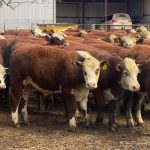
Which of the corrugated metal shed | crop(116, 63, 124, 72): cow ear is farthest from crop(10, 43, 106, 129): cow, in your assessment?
the corrugated metal shed

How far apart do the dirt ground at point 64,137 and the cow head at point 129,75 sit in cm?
88

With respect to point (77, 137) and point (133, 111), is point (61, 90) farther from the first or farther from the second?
point (133, 111)

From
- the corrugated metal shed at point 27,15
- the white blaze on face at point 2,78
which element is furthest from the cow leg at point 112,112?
the corrugated metal shed at point 27,15

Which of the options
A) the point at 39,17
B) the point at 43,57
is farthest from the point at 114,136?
the point at 39,17

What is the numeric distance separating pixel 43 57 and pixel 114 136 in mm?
2024

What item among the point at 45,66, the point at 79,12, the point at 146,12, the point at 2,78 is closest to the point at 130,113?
the point at 45,66

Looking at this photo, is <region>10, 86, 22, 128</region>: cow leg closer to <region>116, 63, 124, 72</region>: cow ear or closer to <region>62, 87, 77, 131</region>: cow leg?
<region>62, 87, 77, 131</region>: cow leg

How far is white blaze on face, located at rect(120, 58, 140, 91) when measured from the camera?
28.0 feet

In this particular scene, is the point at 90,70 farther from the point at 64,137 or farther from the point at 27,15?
the point at 27,15

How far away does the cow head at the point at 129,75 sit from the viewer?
8.55 meters

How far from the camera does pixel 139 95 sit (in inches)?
380

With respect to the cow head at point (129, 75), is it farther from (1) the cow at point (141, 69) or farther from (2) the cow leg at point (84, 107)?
(2) the cow leg at point (84, 107)

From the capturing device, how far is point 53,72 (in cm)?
902

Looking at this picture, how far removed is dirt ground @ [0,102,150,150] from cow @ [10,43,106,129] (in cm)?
35
